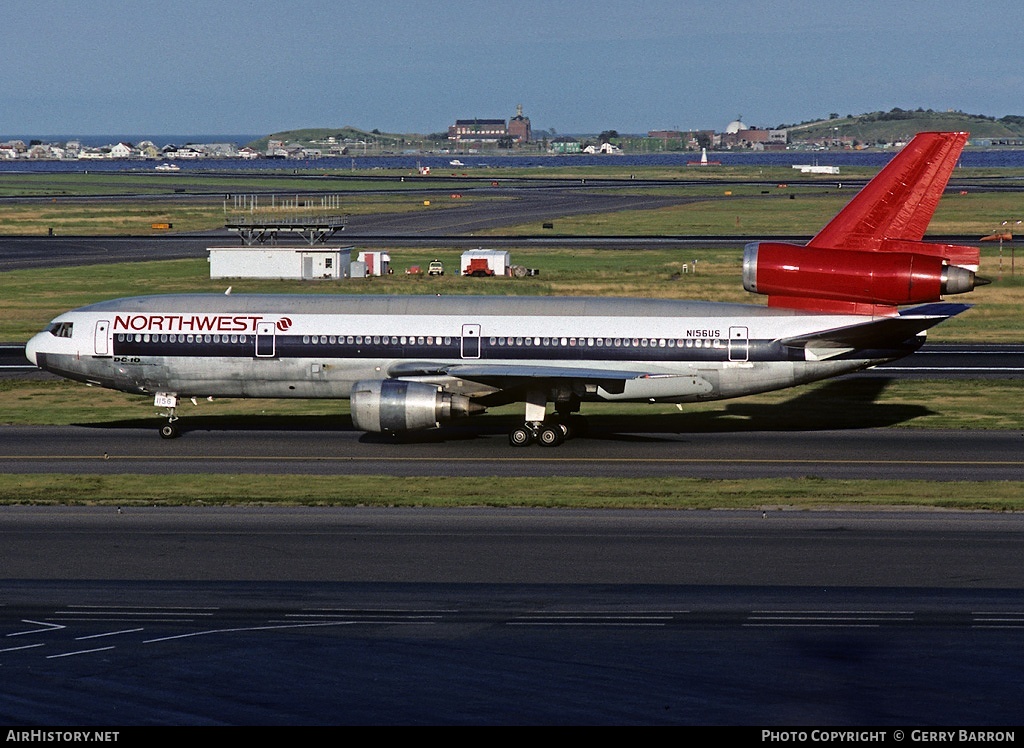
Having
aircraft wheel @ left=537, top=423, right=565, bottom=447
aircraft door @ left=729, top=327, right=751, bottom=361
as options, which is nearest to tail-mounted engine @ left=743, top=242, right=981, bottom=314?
aircraft door @ left=729, top=327, right=751, bottom=361

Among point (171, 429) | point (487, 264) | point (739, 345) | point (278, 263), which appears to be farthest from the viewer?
point (487, 264)

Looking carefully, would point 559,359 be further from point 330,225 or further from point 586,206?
point 586,206

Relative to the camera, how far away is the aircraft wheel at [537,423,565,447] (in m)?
44.8

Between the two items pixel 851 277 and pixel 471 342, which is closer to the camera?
pixel 851 277

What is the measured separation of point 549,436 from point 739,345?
286 inches

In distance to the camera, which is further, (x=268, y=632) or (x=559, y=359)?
(x=559, y=359)

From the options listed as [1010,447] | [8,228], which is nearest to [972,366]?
[1010,447]

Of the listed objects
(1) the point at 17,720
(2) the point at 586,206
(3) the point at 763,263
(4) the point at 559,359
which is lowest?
(1) the point at 17,720

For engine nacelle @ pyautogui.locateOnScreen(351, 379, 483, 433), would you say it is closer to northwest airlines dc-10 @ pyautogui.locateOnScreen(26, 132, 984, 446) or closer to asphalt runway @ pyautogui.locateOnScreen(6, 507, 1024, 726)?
northwest airlines dc-10 @ pyautogui.locateOnScreen(26, 132, 984, 446)

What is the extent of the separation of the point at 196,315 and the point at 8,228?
10800 centimetres

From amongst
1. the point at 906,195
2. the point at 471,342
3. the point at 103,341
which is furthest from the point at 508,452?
the point at 906,195

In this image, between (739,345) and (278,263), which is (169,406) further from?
(278,263)

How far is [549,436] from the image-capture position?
44.8m

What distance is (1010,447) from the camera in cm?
4388
